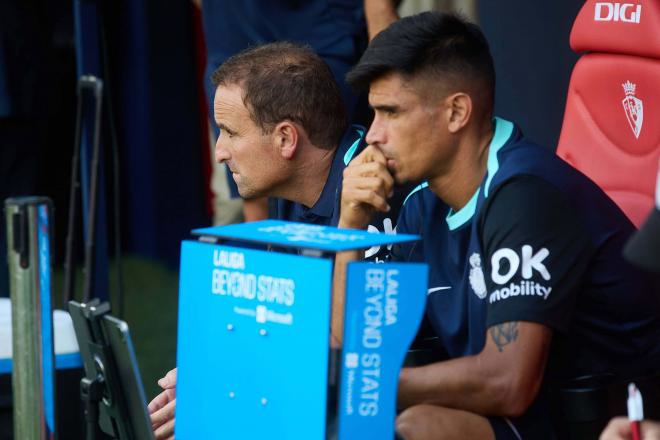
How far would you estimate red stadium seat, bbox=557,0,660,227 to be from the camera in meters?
2.99

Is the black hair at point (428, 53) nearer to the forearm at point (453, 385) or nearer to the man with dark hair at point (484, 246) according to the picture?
the man with dark hair at point (484, 246)

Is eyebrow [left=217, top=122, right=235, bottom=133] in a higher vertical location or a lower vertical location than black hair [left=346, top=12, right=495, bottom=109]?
lower

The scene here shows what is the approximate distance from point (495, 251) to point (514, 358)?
0.22m

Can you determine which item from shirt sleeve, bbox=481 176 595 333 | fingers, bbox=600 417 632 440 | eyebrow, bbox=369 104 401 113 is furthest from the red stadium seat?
fingers, bbox=600 417 632 440

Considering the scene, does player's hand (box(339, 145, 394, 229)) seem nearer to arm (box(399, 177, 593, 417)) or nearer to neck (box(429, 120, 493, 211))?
neck (box(429, 120, 493, 211))

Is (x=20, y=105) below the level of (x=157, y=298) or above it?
above

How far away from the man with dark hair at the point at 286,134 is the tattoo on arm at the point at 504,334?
0.95 meters

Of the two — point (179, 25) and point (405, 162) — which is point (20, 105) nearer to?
point (179, 25)

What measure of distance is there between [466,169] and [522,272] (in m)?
0.38

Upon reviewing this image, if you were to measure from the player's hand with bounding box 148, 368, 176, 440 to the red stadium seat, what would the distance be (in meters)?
1.14

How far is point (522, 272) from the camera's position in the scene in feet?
7.69

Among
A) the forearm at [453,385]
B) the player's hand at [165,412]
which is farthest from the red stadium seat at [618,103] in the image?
the player's hand at [165,412]

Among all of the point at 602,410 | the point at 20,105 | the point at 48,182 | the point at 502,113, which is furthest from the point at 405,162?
the point at 48,182

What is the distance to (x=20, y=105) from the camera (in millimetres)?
5430
